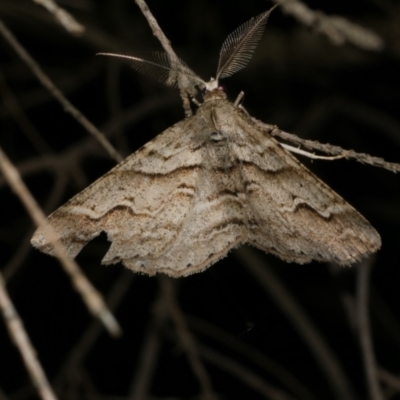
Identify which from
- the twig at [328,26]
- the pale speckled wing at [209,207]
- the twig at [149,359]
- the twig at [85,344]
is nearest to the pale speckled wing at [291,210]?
the pale speckled wing at [209,207]

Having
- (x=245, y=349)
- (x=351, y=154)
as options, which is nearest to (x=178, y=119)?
(x=245, y=349)

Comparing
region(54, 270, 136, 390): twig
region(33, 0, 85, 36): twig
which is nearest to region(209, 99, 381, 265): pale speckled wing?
region(33, 0, 85, 36): twig

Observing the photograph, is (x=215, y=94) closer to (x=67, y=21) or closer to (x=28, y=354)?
(x=67, y=21)

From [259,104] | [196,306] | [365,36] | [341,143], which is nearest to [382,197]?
[341,143]

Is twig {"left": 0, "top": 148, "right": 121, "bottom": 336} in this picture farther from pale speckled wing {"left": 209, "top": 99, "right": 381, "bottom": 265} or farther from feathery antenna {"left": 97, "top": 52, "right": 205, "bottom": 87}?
pale speckled wing {"left": 209, "top": 99, "right": 381, "bottom": 265}

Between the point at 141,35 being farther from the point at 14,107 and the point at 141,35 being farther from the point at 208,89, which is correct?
the point at 208,89
